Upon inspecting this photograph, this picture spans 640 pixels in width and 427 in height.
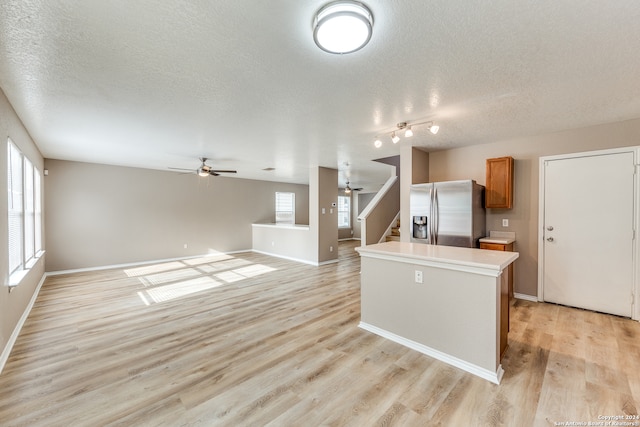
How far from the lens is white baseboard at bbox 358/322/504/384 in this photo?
2.10 metres

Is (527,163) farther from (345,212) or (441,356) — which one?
(345,212)

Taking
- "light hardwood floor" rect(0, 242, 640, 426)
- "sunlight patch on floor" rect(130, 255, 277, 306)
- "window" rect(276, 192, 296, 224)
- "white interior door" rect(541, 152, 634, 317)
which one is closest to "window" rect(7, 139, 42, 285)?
"light hardwood floor" rect(0, 242, 640, 426)

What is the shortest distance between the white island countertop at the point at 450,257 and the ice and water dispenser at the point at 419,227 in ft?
4.52

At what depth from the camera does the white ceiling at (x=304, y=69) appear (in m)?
1.50

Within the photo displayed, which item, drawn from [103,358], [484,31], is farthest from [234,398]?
[484,31]

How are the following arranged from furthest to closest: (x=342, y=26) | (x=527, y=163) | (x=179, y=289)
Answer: (x=179, y=289) < (x=527, y=163) < (x=342, y=26)

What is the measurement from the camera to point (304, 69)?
2.08 m

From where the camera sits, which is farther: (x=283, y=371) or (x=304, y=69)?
(x=283, y=371)

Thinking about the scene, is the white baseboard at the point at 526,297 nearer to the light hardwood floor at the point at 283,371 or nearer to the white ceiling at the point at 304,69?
the light hardwood floor at the point at 283,371

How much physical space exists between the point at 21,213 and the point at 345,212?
997cm

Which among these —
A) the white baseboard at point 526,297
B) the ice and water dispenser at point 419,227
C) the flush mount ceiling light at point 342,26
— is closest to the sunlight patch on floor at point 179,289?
the ice and water dispenser at point 419,227

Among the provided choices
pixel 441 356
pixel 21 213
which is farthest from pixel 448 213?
pixel 21 213

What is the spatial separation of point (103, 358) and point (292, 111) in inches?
120

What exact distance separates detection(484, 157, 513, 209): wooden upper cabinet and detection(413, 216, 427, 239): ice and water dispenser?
0.99 m
